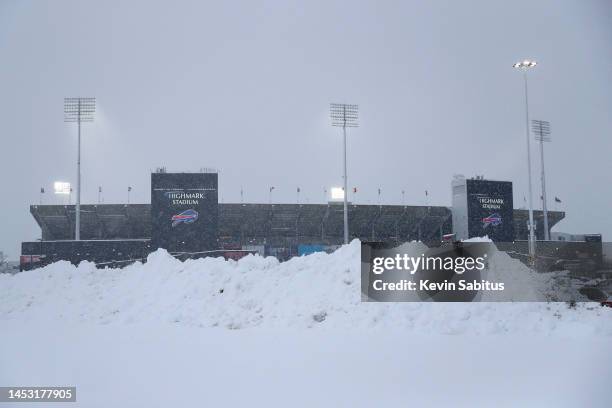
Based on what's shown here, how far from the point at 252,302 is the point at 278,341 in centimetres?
436

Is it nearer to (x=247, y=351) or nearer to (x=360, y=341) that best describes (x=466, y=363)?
(x=360, y=341)

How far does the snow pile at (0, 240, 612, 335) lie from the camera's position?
Result: 52.6 ft

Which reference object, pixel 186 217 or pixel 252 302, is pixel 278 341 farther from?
pixel 186 217

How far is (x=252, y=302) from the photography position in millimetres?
18828

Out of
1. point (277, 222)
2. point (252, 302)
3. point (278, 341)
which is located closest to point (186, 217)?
point (277, 222)

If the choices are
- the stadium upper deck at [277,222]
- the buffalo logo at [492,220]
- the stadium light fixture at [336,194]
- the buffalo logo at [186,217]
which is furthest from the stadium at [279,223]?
the buffalo logo at [186,217]

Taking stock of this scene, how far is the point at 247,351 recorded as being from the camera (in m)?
13.4

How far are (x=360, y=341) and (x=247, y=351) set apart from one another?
3193 millimetres

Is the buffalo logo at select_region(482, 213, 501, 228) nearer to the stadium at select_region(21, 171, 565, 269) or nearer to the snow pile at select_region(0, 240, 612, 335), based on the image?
the stadium at select_region(21, 171, 565, 269)

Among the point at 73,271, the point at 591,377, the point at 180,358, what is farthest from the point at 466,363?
the point at 73,271

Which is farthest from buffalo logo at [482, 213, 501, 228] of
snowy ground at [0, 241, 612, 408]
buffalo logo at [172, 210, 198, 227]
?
snowy ground at [0, 241, 612, 408]

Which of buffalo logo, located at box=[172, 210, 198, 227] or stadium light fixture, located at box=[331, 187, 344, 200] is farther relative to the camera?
stadium light fixture, located at box=[331, 187, 344, 200]

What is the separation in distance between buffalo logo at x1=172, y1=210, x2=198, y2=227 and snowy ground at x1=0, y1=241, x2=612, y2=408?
1498 cm

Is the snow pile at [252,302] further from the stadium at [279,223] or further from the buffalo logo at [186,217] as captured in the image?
the stadium at [279,223]
